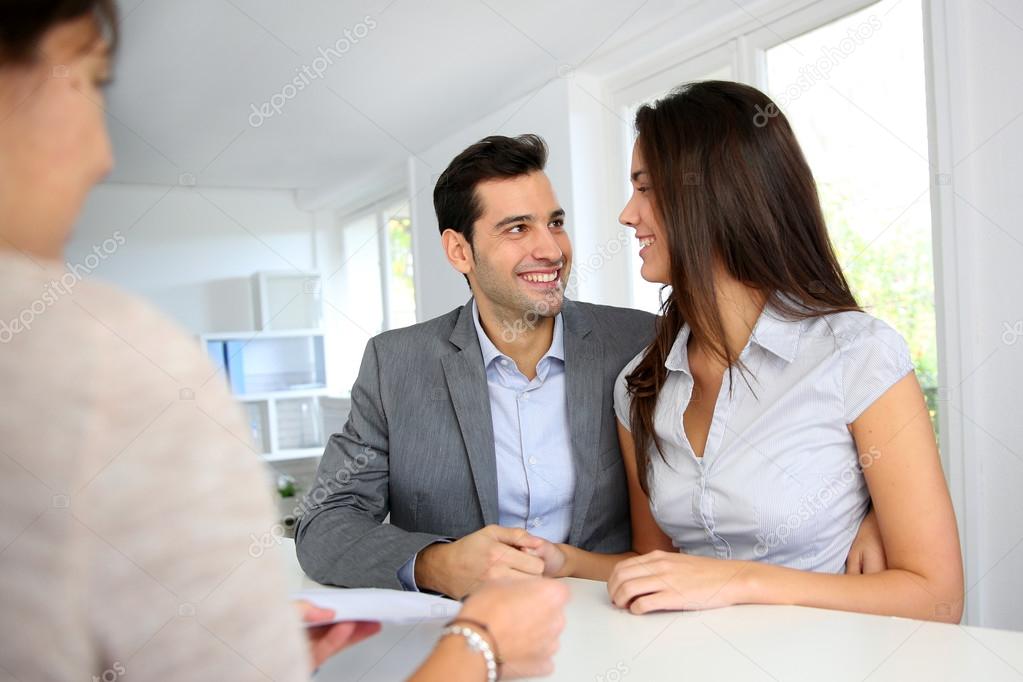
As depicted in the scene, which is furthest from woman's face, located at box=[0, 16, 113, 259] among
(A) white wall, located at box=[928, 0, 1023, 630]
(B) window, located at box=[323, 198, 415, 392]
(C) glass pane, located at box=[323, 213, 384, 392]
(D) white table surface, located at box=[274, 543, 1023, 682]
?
(C) glass pane, located at box=[323, 213, 384, 392]

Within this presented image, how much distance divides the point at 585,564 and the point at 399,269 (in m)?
6.45

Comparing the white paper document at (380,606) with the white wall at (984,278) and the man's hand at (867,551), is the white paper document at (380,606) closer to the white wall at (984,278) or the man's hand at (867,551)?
the man's hand at (867,551)

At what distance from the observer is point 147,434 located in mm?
418

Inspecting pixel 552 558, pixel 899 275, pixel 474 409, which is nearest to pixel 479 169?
pixel 474 409

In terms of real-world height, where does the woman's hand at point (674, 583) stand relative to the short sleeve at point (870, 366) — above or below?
below

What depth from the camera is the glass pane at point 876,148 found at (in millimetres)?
3404

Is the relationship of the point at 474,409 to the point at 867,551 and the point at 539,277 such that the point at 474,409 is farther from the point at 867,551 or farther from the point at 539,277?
the point at 867,551

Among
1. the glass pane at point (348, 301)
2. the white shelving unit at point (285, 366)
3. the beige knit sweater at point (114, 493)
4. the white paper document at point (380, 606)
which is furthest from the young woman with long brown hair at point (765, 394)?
the glass pane at point (348, 301)

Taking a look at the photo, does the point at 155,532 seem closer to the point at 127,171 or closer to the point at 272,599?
the point at 272,599

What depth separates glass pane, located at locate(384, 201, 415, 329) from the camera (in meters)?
7.95

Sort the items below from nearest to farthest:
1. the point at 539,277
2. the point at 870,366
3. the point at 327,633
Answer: the point at 327,633, the point at 870,366, the point at 539,277

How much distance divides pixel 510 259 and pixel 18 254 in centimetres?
229

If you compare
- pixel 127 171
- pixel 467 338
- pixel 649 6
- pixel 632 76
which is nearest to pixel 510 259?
pixel 467 338

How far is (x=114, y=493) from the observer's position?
41cm
